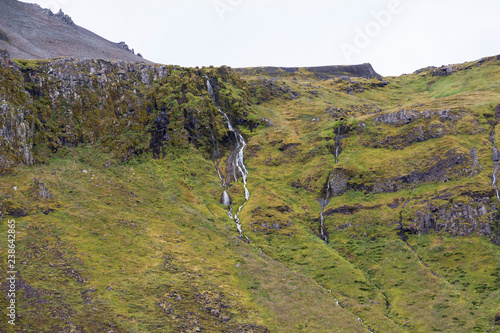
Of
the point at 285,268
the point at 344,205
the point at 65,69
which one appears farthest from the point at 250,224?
the point at 65,69

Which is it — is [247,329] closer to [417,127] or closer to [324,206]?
[324,206]

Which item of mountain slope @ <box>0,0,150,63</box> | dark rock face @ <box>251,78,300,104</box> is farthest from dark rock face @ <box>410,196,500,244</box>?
mountain slope @ <box>0,0,150,63</box>

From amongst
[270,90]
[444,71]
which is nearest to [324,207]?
[270,90]

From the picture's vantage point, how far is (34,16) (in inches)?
7800

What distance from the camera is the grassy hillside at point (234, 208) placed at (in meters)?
45.2

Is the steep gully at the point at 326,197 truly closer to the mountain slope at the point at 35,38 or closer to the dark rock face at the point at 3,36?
the mountain slope at the point at 35,38

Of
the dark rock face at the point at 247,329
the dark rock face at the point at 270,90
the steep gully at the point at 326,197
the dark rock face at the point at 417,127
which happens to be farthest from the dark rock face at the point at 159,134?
the dark rock face at the point at 417,127

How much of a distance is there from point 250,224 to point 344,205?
950 inches

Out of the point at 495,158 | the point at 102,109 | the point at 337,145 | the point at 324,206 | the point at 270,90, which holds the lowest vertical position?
the point at 324,206

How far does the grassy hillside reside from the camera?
4519cm

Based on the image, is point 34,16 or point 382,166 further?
point 34,16

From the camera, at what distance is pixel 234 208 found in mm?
80562

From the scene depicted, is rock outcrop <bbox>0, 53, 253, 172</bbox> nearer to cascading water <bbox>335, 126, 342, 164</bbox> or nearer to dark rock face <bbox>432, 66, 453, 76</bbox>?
cascading water <bbox>335, 126, 342, 164</bbox>

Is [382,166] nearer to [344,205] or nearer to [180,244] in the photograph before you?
[344,205]
